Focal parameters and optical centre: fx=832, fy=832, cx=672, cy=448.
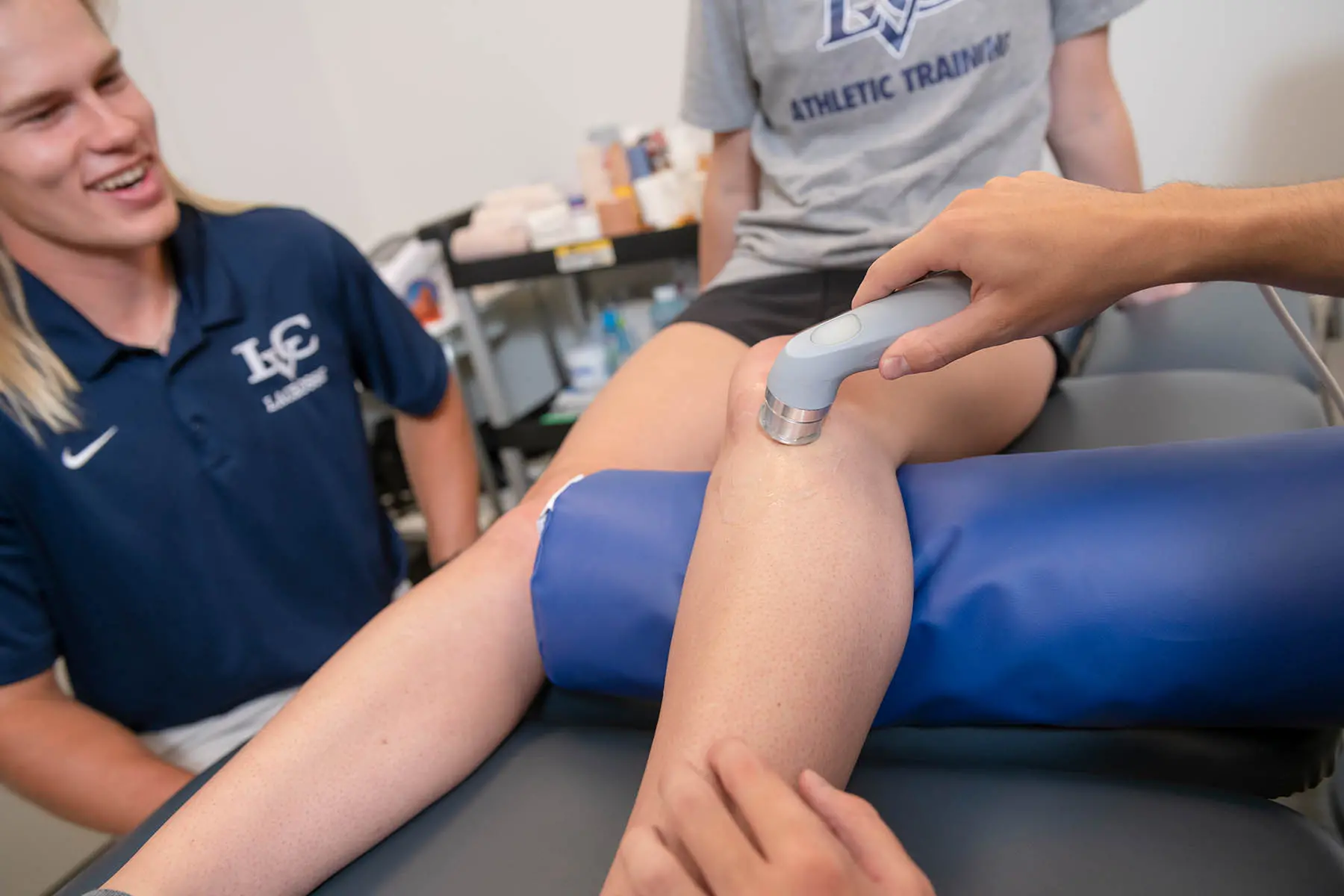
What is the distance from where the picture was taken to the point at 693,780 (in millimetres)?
358

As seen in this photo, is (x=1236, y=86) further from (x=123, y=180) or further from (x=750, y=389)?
(x=123, y=180)

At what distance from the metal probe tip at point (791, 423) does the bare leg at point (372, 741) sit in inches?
9.2

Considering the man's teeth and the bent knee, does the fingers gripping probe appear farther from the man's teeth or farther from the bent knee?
the man's teeth

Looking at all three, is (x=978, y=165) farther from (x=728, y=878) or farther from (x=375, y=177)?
(x=375, y=177)

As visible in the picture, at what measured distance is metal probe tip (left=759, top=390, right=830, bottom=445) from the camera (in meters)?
0.49

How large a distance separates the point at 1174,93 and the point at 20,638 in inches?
69.0

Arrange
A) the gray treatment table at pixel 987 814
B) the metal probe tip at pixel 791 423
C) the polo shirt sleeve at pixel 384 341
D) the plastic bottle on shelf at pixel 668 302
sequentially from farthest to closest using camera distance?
the plastic bottle on shelf at pixel 668 302, the polo shirt sleeve at pixel 384 341, the metal probe tip at pixel 791 423, the gray treatment table at pixel 987 814

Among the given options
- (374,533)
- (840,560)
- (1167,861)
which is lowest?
(374,533)

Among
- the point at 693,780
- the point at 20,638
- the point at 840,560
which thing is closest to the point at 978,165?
the point at 840,560

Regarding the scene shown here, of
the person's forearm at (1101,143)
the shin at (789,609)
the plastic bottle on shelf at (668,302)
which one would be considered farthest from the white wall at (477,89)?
the shin at (789,609)

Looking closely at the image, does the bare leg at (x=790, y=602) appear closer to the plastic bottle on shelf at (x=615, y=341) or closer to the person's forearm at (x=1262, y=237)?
the person's forearm at (x=1262, y=237)

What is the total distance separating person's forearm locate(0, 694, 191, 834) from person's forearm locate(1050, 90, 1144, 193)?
43.8 inches

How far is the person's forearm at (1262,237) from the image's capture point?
0.42 meters

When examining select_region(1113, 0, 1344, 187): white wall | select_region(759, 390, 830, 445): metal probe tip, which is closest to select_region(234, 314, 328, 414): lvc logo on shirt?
select_region(759, 390, 830, 445): metal probe tip
